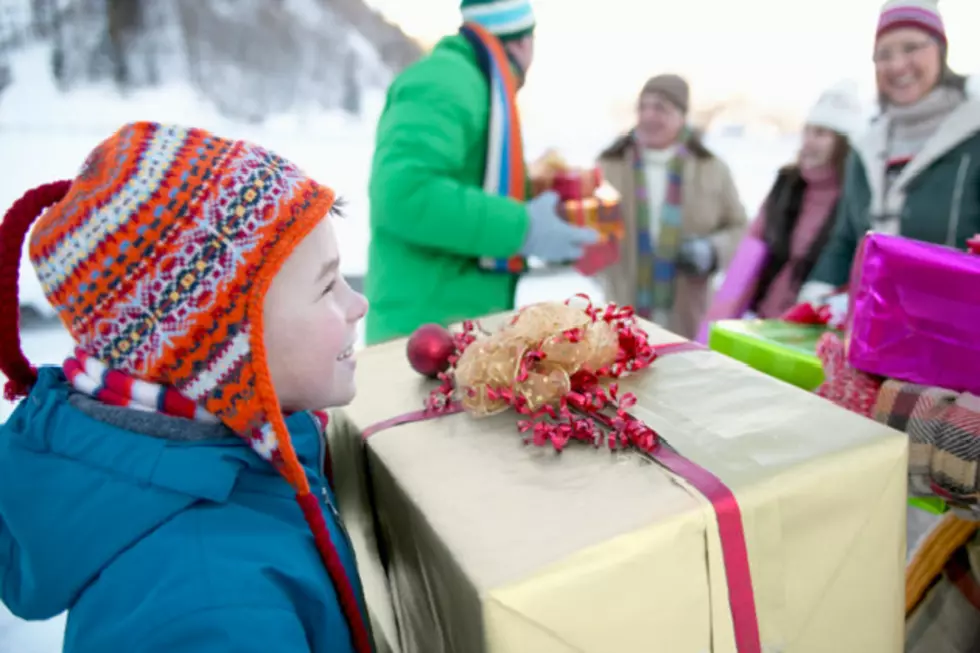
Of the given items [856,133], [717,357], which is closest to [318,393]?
[717,357]

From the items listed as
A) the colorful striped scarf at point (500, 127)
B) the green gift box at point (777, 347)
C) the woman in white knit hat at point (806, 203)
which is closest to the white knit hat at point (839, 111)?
the woman in white knit hat at point (806, 203)

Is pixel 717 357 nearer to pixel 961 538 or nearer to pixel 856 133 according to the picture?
pixel 961 538

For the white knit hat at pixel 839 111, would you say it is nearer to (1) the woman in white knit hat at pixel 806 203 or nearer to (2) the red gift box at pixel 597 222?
(1) the woman in white knit hat at pixel 806 203

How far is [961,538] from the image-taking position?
2.58 ft

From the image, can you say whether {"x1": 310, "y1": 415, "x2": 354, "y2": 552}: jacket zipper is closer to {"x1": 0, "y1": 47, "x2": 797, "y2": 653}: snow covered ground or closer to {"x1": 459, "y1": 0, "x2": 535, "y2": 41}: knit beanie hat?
{"x1": 459, "y1": 0, "x2": 535, "y2": 41}: knit beanie hat

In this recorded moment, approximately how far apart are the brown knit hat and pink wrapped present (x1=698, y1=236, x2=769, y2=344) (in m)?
0.45

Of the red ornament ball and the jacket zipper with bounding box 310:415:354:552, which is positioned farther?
the red ornament ball

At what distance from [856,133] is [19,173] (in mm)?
2606

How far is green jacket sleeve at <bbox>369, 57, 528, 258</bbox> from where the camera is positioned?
128 centimetres

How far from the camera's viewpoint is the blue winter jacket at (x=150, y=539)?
45cm

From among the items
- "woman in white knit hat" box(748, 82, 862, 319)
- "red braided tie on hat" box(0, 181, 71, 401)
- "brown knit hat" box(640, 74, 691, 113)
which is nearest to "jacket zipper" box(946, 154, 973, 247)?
"woman in white knit hat" box(748, 82, 862, 319)

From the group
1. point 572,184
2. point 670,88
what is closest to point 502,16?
point 572,184

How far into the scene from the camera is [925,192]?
141cm

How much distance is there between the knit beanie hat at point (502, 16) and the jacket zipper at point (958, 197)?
931 mm
